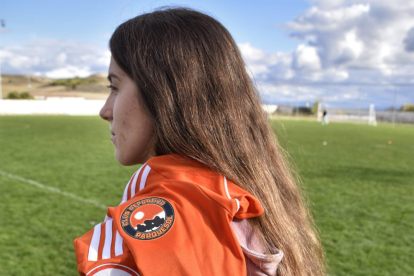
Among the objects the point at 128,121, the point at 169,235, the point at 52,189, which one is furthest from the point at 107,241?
the point at 52,189

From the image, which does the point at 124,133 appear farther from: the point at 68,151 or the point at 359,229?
the point at 68,151

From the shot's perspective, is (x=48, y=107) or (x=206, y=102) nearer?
(x=206, y=102)

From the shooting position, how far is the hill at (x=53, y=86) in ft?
275

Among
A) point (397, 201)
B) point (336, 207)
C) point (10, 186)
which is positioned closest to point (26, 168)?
point (10, 186)

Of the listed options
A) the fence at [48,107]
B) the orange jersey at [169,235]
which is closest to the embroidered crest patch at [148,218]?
the orange jersey at [169,235]

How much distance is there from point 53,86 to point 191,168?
4003 inches

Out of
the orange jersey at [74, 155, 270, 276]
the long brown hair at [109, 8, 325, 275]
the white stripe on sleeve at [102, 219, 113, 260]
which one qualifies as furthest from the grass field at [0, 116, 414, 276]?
the white stripe on sleeve at [102, 219, 113, 260]

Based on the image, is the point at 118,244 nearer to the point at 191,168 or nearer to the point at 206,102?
the point at 191,168

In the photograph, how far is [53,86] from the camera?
93.4 metres

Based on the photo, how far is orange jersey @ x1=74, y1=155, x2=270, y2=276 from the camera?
0.66 metres

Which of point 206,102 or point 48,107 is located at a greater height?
point 206,102

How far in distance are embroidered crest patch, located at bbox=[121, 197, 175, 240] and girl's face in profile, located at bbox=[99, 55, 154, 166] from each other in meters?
0.27

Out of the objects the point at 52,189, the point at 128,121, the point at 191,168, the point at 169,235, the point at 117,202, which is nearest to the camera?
the point at 169,235

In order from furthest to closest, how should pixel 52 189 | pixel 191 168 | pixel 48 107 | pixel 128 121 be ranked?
1. pixel 48 107
2. pixel 52 189
3. pixel 128 121
4. pixel 191 168
